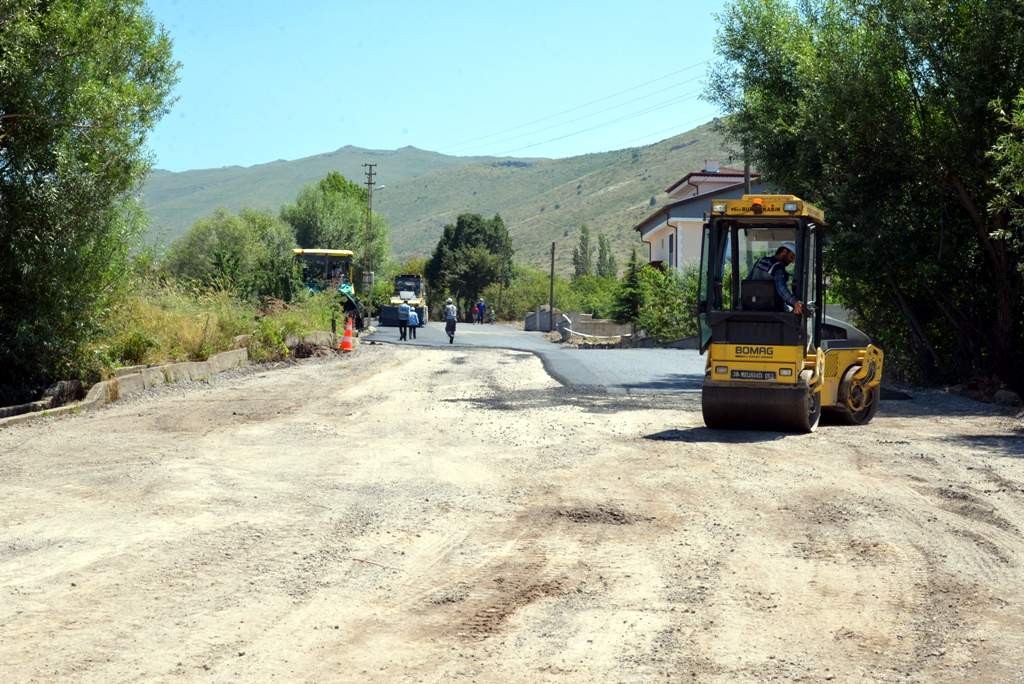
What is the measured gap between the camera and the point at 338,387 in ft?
66.3

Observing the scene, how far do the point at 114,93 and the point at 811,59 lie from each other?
43.4 ft

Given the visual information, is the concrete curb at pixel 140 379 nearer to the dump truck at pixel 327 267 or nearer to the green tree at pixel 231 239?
the dump truck at pixel 327 267

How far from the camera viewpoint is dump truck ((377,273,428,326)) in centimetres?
5416

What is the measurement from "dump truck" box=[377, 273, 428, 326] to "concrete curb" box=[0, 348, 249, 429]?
2979cm

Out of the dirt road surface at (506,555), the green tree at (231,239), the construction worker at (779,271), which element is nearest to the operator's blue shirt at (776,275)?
the construction worker at (779,271)

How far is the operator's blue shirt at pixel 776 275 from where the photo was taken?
1355cm

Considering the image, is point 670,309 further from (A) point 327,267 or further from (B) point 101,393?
(B) point 101,393

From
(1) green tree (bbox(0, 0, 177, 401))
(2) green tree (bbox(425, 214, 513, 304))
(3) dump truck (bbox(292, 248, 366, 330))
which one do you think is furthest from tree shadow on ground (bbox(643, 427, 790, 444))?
(2) green tree (bbox(425, 214, 513, 304))

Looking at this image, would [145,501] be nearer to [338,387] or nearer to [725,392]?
[725,392]

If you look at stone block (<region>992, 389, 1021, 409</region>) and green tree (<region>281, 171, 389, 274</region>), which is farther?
green tree (<region>281, 171, 389, 274</region>)

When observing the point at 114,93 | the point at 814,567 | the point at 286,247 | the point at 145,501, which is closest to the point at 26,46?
the point at 114,93

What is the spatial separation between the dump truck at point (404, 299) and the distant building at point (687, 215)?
1373cm

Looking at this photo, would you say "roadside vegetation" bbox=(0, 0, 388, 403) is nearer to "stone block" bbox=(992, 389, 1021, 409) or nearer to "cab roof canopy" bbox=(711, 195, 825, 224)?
"cab roof canopy" bbox=(711, 195, 825, 224)

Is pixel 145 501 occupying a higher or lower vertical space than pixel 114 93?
lower
